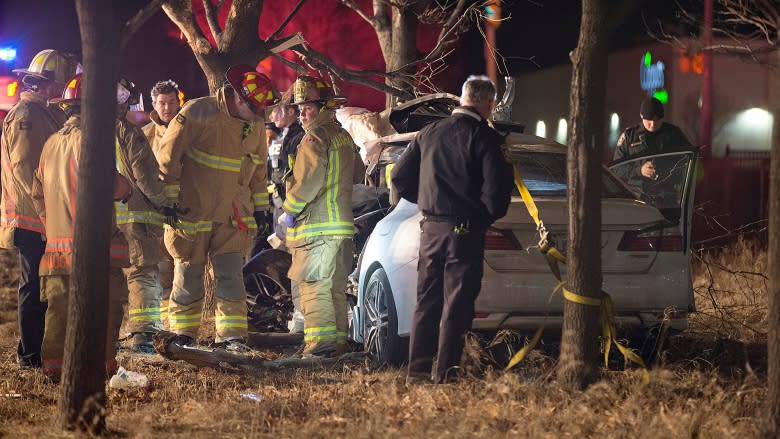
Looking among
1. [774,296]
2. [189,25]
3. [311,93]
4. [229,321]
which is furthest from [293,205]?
[189,25]

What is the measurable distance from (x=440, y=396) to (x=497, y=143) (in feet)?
5.04

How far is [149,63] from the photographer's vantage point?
2494cm

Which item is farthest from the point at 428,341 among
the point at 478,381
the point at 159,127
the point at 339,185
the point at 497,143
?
the point at 159,127

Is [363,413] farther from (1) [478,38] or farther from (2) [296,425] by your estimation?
(1) [478,38]

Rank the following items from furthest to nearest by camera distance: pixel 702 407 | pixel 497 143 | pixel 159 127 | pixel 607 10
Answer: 1. pixel 159 127
2. pixel 497 143
3. pixel 607 10
4. pixel 702 407

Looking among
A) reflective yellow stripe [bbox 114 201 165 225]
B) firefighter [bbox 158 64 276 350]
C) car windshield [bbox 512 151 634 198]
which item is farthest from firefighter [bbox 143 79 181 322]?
car windshield [bbox 512 151 634 198]

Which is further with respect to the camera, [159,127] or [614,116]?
[614,116]

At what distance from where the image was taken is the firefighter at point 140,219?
26.5 feet

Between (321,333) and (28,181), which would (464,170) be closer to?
(321,333)

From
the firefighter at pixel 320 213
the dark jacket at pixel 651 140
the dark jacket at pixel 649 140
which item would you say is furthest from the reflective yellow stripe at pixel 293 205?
the dark jacket at pixel 651 140

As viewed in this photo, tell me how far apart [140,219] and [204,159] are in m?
0.63

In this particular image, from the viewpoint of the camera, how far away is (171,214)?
8500 millimetres

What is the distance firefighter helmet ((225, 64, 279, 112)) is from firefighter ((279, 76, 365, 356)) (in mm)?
216

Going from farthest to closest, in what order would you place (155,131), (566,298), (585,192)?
(155,131)
(566,298)
(585,192)
